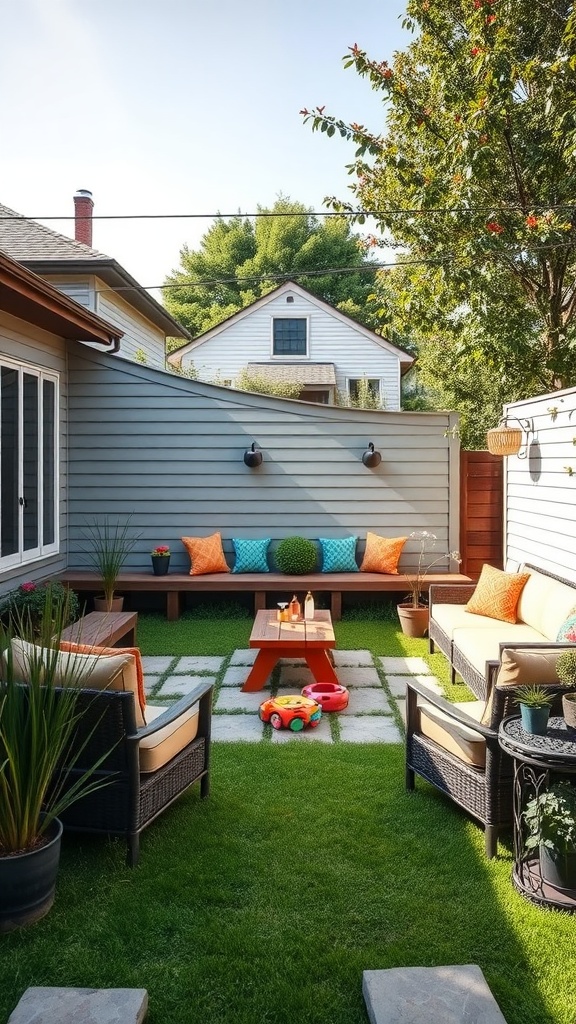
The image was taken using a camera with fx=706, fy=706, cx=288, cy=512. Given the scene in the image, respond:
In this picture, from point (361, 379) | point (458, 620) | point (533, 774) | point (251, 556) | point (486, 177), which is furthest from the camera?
point (361, 379)

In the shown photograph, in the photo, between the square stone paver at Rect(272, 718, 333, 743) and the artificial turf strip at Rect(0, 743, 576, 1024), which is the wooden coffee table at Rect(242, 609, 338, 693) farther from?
the artificial turf strip at Rect(0, 743, 576, 1024)

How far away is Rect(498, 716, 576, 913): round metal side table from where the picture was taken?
7.68 feet

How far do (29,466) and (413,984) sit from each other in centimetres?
546

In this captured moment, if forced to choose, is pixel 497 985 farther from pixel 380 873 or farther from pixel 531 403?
pixel 531 403

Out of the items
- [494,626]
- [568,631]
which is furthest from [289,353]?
[568,631]

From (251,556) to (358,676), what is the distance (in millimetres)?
2449

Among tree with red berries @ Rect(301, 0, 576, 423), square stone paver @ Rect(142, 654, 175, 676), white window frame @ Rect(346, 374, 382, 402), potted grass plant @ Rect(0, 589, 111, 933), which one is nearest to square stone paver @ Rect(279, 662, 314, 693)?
square stone paver @ Rect(142, 654, 175, 676)

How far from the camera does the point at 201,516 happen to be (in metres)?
7.59

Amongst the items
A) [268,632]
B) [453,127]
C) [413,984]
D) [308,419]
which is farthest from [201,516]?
[413,984]

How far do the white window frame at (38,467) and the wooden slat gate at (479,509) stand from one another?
167 inches

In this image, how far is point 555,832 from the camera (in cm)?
231

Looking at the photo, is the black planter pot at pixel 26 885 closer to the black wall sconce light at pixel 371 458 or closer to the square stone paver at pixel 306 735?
the square stone paver at pixel 306 735

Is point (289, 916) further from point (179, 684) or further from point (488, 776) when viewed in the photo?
point (179, 684)

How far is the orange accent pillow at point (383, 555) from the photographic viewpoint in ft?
23.7
